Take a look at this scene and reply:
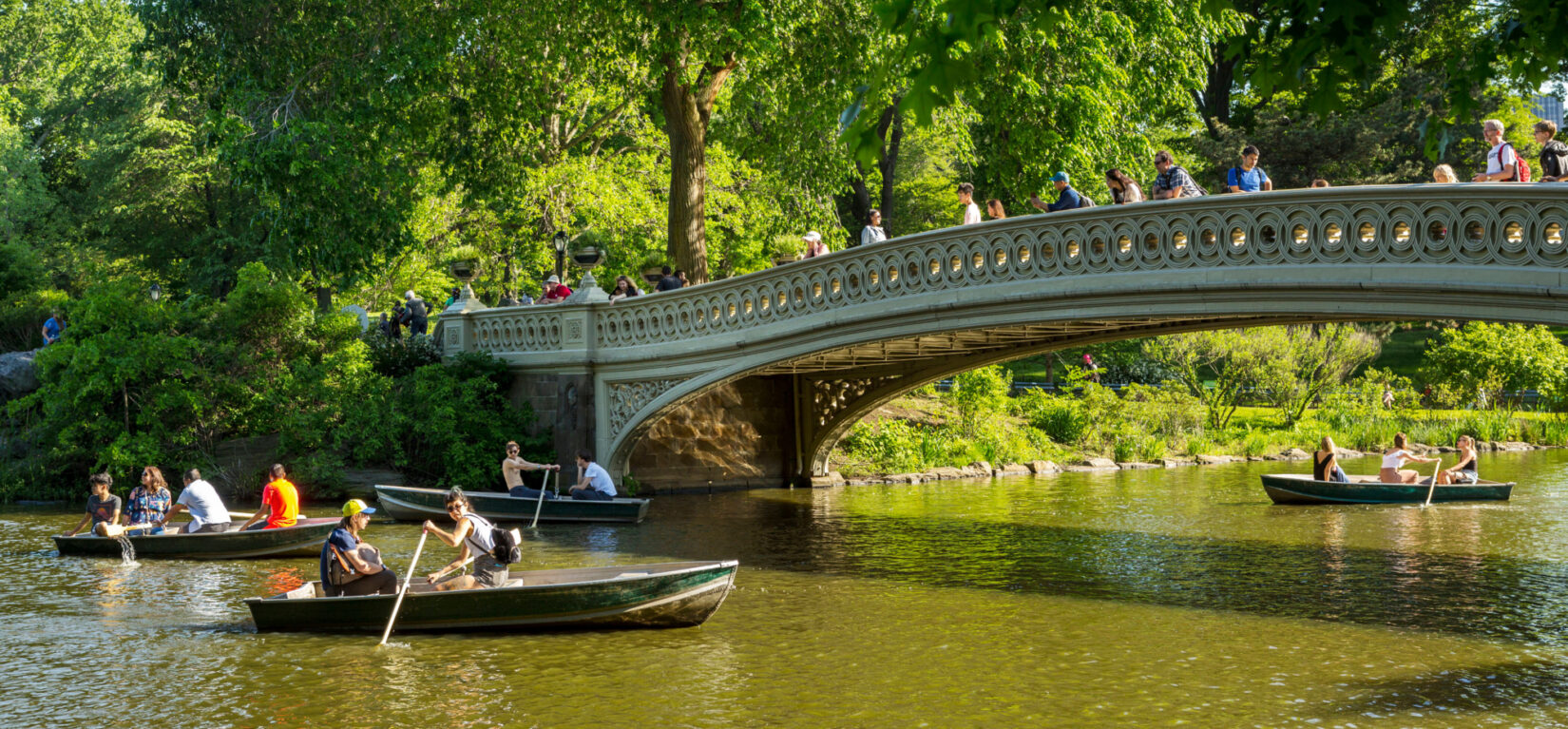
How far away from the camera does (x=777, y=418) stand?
25250mm

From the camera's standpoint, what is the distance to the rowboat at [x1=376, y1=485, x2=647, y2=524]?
1956 centimetres

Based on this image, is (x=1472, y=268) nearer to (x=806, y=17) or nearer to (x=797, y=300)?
(x=797, y=300)

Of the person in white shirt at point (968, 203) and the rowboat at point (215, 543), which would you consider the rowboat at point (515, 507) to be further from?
the person in white shirt at point (968, 203)

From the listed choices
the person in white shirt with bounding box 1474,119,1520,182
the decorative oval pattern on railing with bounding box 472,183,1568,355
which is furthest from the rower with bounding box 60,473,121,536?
the person in white shirt with bounding box 1474,119,1520,182

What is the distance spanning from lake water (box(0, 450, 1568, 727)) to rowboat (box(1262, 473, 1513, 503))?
71.4 inches

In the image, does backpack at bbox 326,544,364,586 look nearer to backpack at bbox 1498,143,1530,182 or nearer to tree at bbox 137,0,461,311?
backpack at bbox 1498,143,1530,182

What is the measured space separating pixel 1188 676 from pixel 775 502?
40.8 ft

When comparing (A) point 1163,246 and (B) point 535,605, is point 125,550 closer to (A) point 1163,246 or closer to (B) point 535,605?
(B) point 535,605

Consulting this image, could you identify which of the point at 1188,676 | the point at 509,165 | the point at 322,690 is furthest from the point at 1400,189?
the point at 509,165

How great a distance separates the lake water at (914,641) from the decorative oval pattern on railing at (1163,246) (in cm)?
311

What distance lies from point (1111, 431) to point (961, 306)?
50.2 ft

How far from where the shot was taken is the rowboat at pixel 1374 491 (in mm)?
21000

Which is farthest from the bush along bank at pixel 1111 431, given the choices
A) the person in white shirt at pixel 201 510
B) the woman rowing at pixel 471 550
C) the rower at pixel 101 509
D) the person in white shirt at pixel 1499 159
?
the person in white shirt at pixel 1499 159

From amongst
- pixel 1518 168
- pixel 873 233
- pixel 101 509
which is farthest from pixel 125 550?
pixel 1518 168
